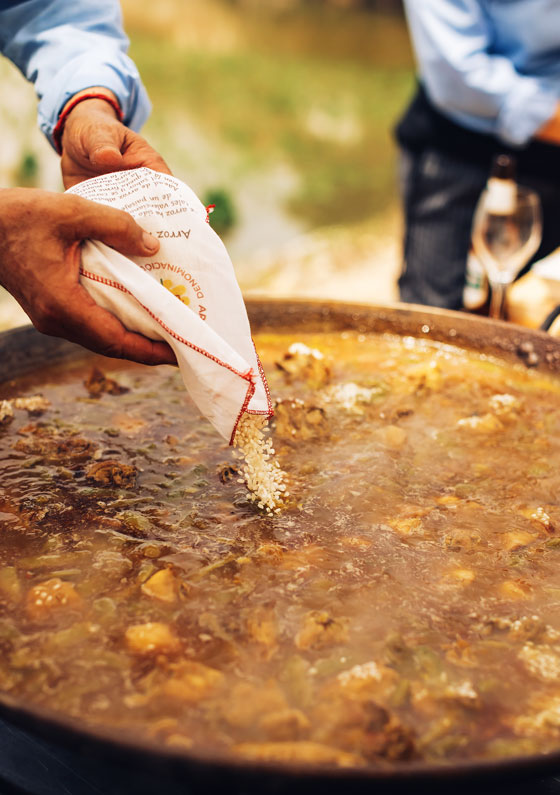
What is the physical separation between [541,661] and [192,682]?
633mm

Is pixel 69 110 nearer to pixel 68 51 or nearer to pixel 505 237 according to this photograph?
pixel 68 51

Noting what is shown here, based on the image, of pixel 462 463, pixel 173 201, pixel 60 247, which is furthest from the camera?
pixel 462 463

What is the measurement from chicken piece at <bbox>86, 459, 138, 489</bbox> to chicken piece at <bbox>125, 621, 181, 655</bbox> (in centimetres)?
55

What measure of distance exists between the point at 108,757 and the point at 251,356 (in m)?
0.92

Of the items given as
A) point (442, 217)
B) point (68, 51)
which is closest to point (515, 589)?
point (68, 51)

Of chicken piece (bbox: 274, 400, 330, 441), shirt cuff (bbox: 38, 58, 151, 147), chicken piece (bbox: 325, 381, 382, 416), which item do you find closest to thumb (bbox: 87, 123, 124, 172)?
shirt cuff (bbox: 38, 58, 151, 147)

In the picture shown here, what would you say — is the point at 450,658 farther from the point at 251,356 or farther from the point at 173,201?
the point at 173,201

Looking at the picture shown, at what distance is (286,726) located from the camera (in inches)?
50.3

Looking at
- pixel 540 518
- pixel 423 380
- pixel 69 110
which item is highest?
pixel 69 110

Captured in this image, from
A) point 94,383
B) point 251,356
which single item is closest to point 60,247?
point 251,356

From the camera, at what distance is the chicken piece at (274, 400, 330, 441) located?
2225 mm

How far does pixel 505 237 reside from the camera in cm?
303

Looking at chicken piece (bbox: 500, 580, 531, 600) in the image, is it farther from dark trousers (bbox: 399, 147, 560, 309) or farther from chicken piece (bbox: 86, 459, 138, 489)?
dark trousers (bbox: 399, 147, 560, 309)

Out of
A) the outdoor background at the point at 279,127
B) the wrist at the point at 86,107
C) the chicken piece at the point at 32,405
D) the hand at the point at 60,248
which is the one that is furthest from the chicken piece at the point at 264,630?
the outdoor background at the point at 279,127
